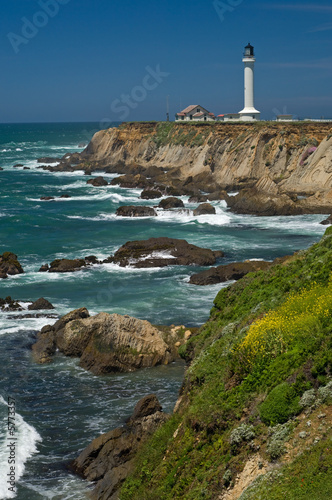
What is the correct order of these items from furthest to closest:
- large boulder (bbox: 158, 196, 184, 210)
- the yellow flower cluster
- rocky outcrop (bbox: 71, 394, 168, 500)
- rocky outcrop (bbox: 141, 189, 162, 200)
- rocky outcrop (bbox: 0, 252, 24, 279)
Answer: rocky outcrop (bbox: 141, 189, 162, 200)
large boulder (bbox: 158, 196, 184, 210)
rocky outcrop (bbox: 0, 252, 24, 279)
rocky outcrop (bbox: 71, 394, 168, 500)
the yellow flower cluster

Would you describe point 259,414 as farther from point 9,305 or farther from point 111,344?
point 9,305

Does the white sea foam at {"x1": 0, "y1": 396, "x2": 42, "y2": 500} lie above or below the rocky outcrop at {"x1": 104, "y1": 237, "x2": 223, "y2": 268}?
below

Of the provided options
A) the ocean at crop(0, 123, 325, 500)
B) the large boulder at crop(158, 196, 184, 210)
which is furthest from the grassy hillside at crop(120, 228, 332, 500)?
the large boulder at crop(158, 196, 184, 210)

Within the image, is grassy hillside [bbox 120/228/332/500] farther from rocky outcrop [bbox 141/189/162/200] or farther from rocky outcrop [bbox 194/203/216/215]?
rocky outcrop [bbox 141/189/162/200]

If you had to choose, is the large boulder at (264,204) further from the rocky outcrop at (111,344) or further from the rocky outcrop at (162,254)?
the rocky outcrop at (111,344)

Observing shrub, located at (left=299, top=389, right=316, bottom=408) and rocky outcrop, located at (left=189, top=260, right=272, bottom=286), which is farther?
rocky outcrop, located at (left=189, top=260, right=272, bottom=286)

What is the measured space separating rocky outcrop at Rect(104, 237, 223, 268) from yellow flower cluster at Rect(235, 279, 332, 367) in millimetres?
24328

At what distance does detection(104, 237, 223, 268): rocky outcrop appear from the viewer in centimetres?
3866

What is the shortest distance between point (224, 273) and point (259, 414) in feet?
75.0

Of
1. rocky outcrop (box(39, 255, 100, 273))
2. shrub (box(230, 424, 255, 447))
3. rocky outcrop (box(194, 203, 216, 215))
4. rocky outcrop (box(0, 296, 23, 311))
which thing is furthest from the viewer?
rocky outcrop (box(194, 203, 216, 215))

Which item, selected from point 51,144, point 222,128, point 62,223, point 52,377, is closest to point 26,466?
point 52,377

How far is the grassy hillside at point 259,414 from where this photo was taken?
10.1m

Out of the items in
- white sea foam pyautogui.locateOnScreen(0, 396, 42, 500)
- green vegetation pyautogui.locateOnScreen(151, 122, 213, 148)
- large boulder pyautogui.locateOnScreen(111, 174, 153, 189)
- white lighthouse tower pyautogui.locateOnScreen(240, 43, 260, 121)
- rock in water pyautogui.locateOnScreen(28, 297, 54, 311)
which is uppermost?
white lighthouse tower pyautogui.locateOnScreen(240, 43, 260, 121)

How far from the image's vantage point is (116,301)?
31.3 m
